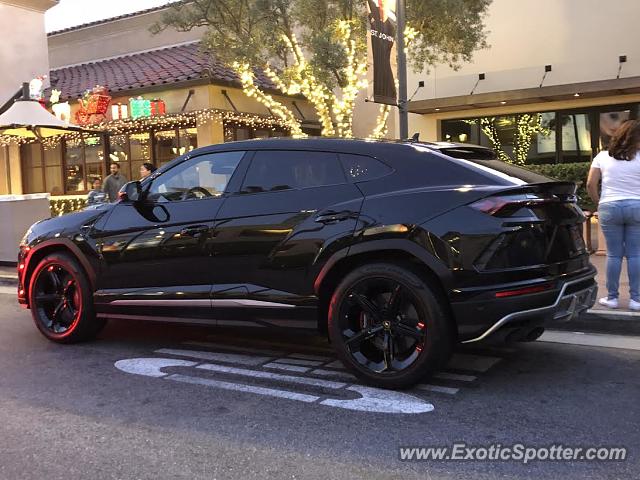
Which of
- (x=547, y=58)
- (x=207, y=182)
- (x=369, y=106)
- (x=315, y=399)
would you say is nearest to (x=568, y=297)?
(x=315, y=399)

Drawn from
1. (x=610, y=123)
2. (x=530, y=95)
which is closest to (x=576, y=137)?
(x=530, y=95)

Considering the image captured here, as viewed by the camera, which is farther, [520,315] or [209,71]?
[209,71]

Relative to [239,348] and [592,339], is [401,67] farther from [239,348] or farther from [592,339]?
[239,348]

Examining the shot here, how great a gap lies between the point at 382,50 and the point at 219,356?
443 cm

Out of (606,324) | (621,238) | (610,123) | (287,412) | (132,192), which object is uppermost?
(610,123)

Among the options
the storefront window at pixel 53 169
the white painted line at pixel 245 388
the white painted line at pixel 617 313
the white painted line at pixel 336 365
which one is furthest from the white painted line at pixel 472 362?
the storefront window at pixel 53 169

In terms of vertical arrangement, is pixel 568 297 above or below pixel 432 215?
below

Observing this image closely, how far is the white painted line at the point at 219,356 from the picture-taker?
4.95m

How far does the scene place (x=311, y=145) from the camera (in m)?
4.59

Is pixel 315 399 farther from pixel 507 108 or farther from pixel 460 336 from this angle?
pixel 507 108

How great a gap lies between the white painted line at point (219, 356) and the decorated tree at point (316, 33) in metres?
6.53

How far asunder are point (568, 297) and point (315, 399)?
1.78 metres

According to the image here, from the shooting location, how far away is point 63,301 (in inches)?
221

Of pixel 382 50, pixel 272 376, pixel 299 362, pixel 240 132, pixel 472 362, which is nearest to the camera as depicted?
pixel 272 376
